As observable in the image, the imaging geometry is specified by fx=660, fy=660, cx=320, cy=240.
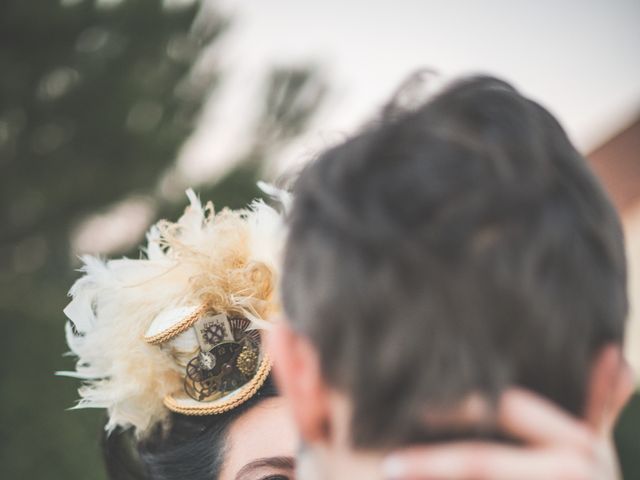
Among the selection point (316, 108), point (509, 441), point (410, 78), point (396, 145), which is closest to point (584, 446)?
point (509, 441)

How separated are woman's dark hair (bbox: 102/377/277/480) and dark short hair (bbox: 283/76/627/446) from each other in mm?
1003

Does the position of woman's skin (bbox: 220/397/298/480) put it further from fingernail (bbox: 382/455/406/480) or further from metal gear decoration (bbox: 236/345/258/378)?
fingernail (bbox: 382/455/406/480)

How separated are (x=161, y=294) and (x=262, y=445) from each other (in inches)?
18.3

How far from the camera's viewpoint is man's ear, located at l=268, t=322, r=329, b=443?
0.79 meters

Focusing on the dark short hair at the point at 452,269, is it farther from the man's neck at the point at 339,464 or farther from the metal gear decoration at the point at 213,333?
the metal gear decoration at the point at 213,333

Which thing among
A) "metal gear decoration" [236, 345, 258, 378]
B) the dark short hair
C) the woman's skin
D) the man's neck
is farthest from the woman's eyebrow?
the dark short hair

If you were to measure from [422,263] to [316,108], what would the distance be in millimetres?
4940

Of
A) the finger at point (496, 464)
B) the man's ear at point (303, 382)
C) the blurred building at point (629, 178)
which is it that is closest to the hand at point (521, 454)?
the finger at point (496, 464)

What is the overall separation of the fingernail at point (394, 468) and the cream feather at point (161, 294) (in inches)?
36.6

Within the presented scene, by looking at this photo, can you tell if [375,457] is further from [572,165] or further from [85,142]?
[85,142]

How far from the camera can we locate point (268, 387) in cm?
171

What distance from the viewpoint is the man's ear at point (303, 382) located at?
0.79 m

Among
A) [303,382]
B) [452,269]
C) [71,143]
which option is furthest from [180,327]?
[71,143]

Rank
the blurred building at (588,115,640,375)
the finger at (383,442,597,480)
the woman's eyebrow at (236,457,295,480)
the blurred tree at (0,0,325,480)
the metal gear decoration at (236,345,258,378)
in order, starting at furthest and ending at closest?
the blurred building at (588,115,640,375), the blurred tree at (0,0,325,480), the metal gear decoration at (236,345,258,378), the woman's eyebrow at (236,457,295,480), the finger at (383,442,597,480)
